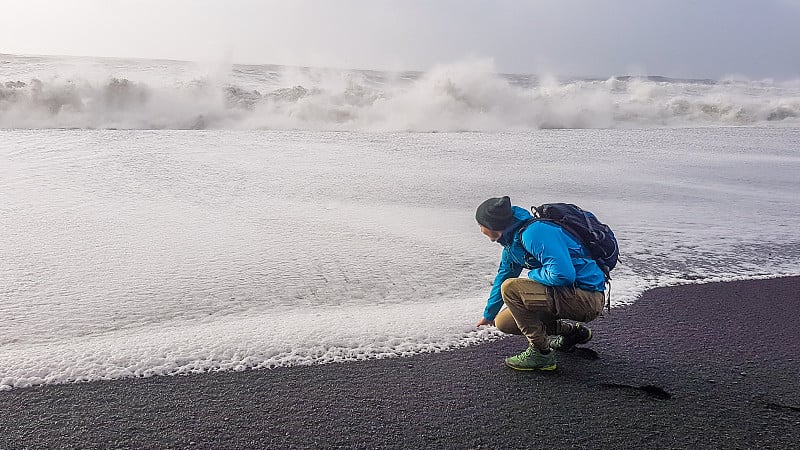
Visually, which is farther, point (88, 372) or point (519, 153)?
point (519, 153)

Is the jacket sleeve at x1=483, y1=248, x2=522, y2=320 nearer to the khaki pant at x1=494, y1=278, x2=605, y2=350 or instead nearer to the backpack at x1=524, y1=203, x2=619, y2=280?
the khaki pant at x1=494, y1=278, x2=605, y2=350

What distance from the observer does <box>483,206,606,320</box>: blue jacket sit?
3.12 metres

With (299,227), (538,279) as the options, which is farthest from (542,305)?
(299,227)

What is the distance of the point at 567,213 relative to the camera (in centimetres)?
324

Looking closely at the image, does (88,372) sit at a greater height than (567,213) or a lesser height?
lesser

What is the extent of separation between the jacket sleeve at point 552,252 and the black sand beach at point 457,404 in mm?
525

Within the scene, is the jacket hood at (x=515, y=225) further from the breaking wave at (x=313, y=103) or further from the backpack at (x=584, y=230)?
the breaking wave at (x=313, y=103)

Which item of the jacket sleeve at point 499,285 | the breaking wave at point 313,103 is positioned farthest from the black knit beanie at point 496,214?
the breaking wave at point 313,103

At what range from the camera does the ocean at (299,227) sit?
→ 375 centimetres

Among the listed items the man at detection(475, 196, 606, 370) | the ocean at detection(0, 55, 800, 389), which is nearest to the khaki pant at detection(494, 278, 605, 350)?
the man at detection(475, 196, 606, 370)

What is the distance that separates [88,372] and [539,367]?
84.7 inches

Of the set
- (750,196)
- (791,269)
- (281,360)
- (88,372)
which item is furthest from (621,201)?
(88,372)

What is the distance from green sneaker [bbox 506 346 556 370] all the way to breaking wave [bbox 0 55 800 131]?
1378 centimetres

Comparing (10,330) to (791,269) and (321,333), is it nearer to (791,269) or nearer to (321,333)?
(321,333)
